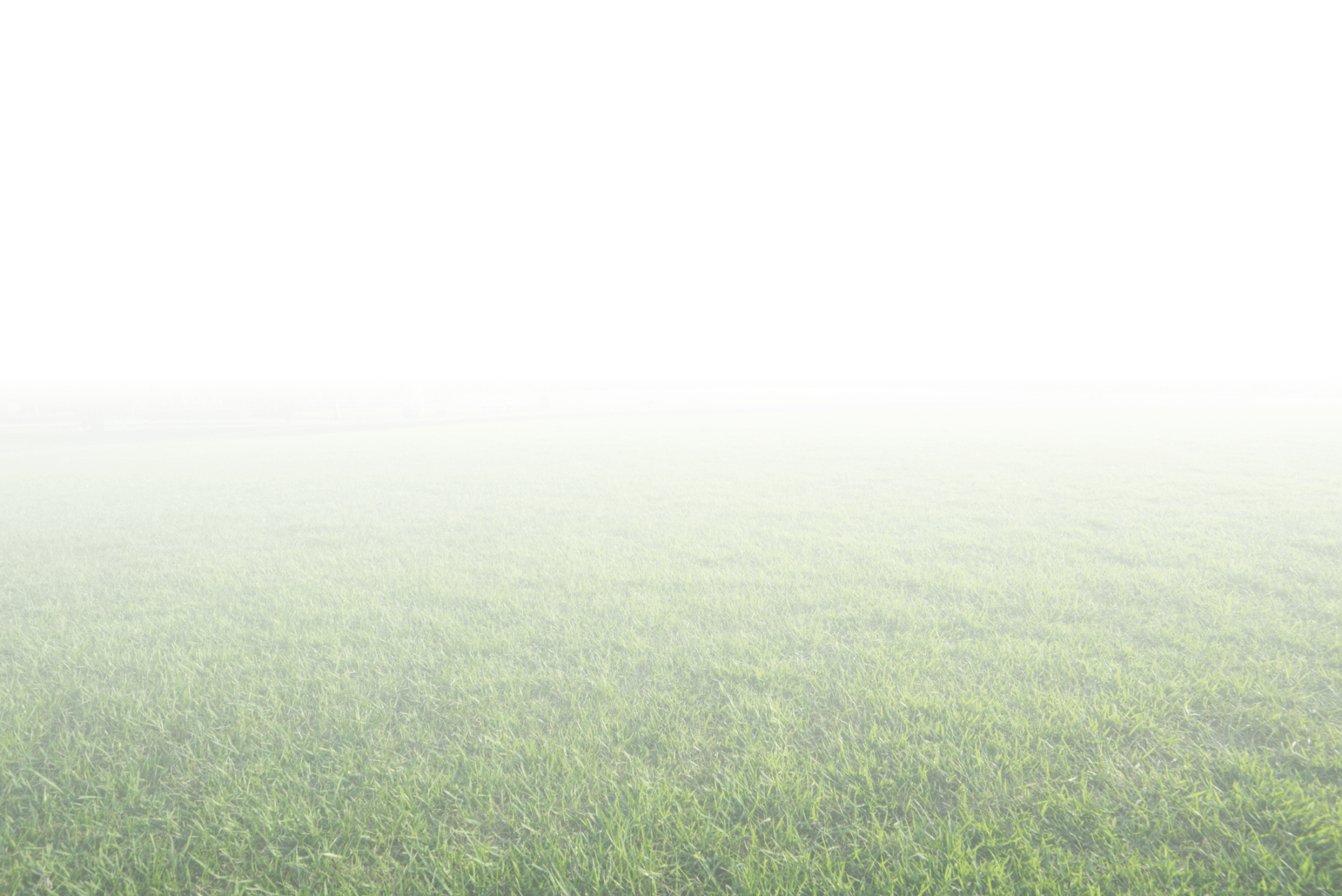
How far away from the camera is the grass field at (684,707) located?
2.52 m

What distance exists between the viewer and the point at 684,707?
366 centimetres

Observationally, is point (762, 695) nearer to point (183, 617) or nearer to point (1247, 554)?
point (183, 617)

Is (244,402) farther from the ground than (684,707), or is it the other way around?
(244,402)

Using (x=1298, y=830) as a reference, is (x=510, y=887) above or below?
below

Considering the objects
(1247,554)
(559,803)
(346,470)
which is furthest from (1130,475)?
(346,470)

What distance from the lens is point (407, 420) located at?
3872 cm

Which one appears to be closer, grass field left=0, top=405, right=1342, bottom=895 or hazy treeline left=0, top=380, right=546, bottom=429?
grass field left=0, top=405, right=1342, bottom=895

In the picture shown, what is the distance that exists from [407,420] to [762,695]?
39257mm

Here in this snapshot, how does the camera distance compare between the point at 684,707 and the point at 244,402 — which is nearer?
the point at 684,707

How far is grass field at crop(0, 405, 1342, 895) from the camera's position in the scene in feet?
8.25

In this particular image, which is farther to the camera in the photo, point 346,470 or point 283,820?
point 346,470

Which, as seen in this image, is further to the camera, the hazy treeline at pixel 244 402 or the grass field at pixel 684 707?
the hazy treeline at pixel 244 402

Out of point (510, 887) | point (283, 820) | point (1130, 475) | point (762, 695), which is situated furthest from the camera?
point (1130, 475)

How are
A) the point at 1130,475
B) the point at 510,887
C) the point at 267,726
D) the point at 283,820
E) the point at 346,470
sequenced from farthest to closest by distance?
the point at 346,470, the point at 1130,475, the point at 267,726, the point at 283,820, the point at 510,887
